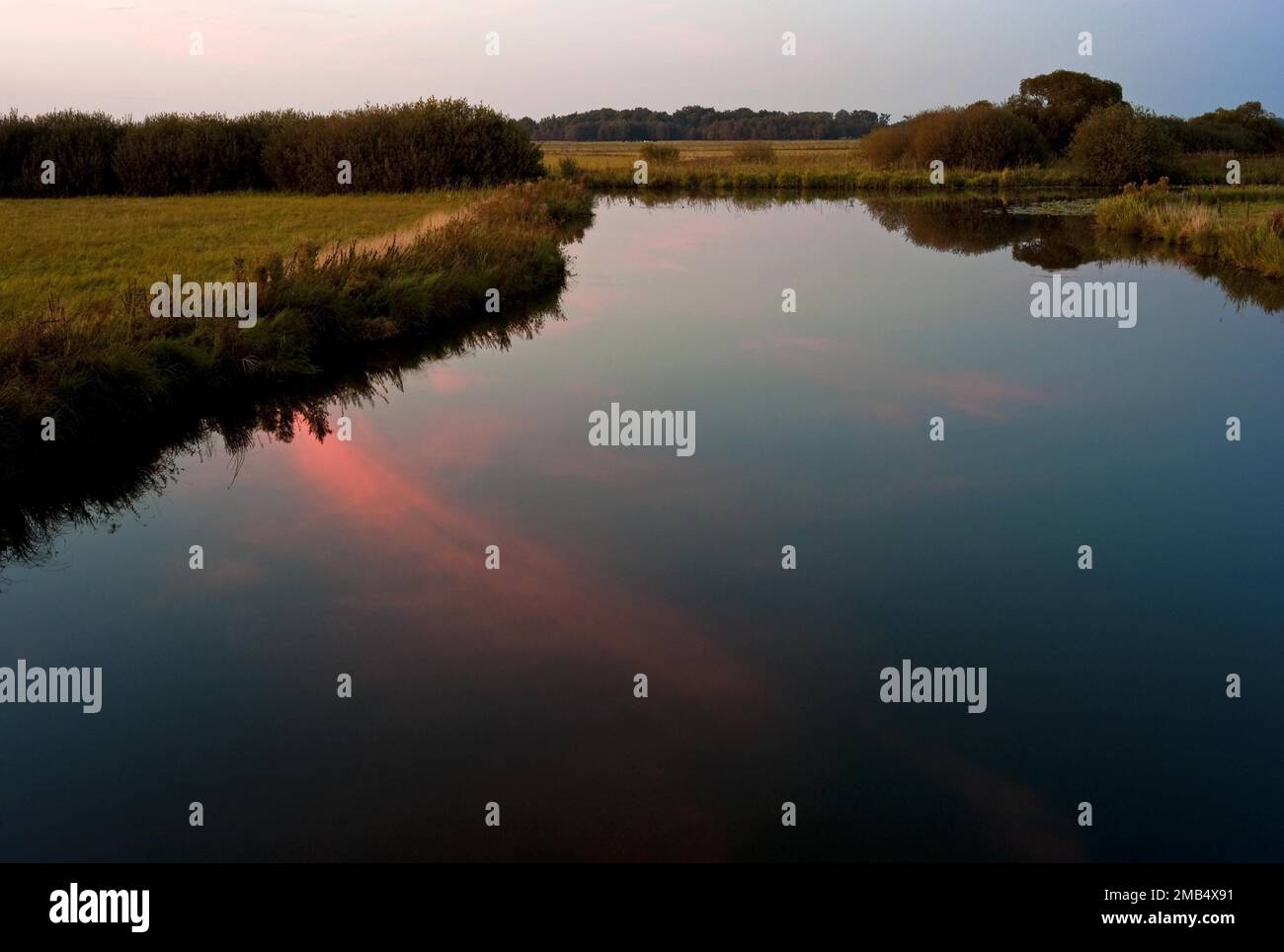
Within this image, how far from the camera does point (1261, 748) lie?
17.8ft

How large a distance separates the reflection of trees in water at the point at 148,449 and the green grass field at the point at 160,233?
8.59 feet

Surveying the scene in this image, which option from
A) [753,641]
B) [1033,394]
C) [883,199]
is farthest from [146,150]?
[753,641]

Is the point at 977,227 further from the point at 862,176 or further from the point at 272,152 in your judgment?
the point at 272,152

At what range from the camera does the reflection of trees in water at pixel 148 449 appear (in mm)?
8430

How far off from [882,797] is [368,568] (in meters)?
3.97

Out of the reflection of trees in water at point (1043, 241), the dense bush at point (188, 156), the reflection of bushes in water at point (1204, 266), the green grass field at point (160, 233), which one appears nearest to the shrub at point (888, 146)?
the reflection of trees in water at point (1043, 241)

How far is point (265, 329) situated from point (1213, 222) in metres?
20.8

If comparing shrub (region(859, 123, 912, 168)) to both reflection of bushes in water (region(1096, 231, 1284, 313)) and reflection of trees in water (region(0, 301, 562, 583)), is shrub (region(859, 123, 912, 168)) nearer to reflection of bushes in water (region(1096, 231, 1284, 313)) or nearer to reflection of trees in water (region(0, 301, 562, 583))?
reflection of bushes in water (region(1096, 231, 1284, 313))

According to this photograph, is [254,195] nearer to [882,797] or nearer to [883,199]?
[883,199]

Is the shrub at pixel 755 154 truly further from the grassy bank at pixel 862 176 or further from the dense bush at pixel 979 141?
the dense bush at pixel 979 141

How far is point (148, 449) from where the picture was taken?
10125mm

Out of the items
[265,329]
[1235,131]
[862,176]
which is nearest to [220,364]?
[265,329]

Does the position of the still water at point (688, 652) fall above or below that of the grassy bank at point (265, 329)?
below

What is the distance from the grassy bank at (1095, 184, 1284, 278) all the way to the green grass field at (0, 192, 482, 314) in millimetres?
16302
